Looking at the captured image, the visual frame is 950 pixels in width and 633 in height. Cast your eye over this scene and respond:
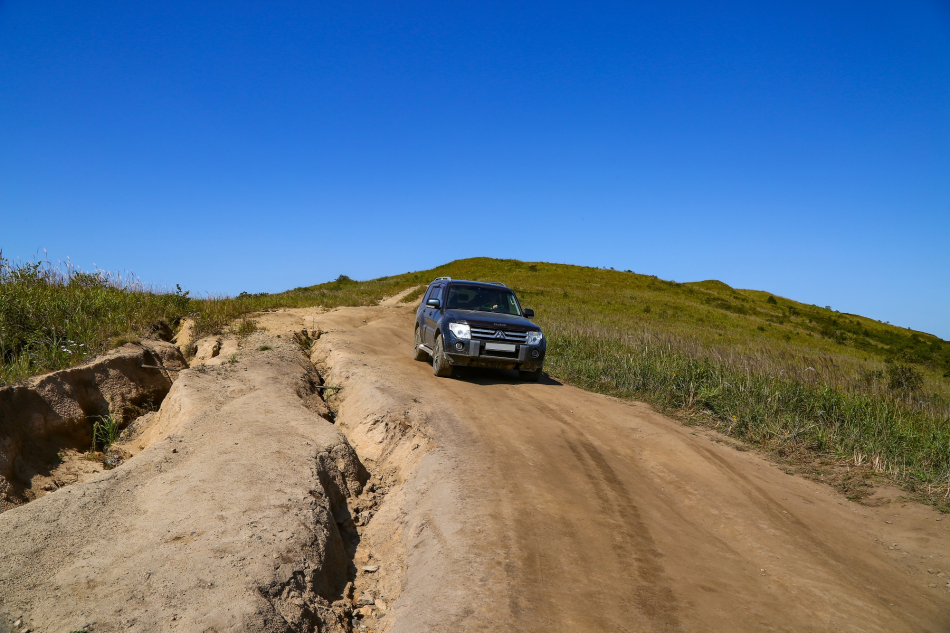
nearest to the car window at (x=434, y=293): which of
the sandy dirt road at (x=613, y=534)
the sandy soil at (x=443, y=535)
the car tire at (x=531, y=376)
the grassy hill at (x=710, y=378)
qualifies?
the car tire at (x=531, y=376)

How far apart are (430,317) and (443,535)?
7.12m

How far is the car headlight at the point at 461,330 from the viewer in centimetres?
975

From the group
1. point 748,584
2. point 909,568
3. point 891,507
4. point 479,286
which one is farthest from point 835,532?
point 479,286

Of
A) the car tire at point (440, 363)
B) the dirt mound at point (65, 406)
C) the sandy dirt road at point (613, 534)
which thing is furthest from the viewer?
the car tire at point (440, 363)

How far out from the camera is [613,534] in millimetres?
4594

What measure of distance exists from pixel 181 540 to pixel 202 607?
829 mm

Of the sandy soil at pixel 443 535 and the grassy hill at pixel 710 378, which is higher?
the grassy hill at pixel 710 378

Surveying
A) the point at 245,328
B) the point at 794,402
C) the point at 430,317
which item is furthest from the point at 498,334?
the point at 245,328

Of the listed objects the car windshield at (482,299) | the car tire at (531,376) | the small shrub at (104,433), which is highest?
the car windshield at (482,299)

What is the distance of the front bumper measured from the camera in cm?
973

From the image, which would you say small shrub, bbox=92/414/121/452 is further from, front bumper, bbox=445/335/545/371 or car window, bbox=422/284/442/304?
car window, bbox=422/284/442/304

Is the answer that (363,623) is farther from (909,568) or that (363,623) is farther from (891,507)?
(891,507)

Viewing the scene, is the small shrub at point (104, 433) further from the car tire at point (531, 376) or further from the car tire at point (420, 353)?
the car tire at point (531, 376)

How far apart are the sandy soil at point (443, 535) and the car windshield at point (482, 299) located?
3687 millimetres
